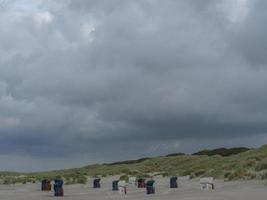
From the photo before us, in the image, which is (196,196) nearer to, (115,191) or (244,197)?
(244,197)

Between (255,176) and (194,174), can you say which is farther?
(194,174)

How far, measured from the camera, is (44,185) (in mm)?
43375

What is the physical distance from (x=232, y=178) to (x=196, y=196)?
14.6m

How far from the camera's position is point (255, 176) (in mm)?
37562

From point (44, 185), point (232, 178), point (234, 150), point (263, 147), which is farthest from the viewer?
point (234, 150)

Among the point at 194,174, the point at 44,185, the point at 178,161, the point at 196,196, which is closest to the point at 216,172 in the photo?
the point at 194,174

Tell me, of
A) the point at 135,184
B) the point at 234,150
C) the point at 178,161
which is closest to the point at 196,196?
the point at 135,184

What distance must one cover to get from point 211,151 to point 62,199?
3838 inches

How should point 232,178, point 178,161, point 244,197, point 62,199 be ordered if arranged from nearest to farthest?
point 244,197 → point 62,199 → point 232,178 → point 178,161

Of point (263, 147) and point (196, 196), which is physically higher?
point (263, 147)

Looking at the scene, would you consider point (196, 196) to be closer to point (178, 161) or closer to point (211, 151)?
point (178, 161)

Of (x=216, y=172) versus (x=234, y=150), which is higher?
(x=234, y=150)

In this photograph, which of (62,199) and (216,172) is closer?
(62,199)

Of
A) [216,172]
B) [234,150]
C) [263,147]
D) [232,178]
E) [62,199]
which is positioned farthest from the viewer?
[234,150]
